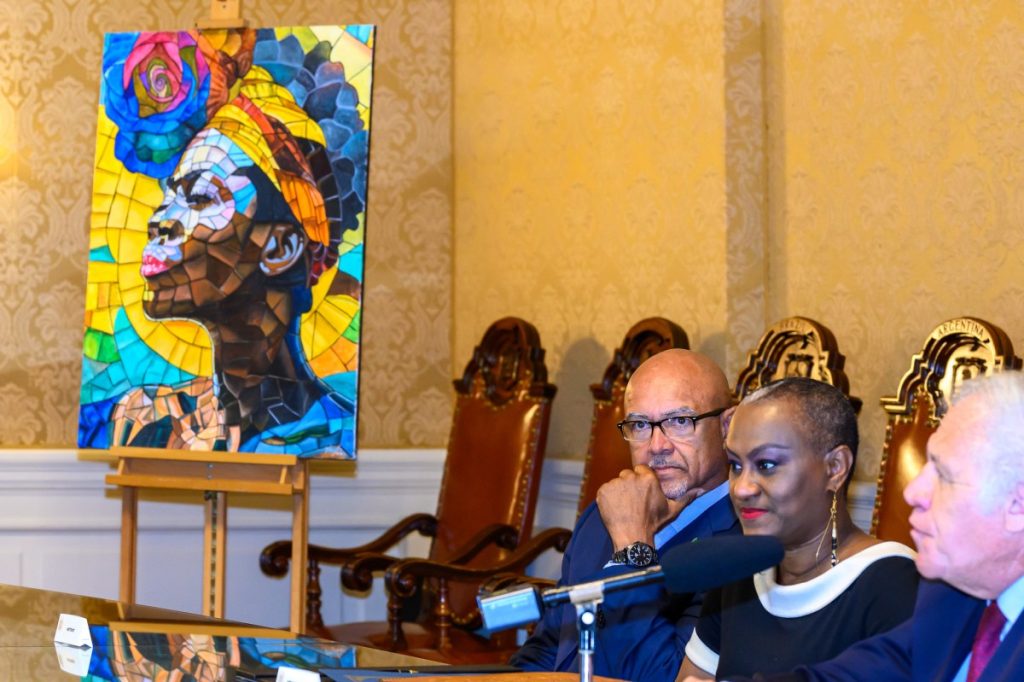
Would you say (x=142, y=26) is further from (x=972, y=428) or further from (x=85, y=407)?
(x=972, y=428)

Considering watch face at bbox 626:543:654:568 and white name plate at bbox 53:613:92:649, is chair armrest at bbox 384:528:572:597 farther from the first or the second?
white name plate at bbox 53:613:92:649

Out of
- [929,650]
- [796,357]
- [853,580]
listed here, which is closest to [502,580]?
[796,357]

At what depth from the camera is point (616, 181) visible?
16.6 ft

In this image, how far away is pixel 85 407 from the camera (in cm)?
470

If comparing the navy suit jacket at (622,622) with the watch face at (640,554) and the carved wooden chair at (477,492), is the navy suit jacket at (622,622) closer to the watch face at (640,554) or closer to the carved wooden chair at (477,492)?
the watch face at (640,554)

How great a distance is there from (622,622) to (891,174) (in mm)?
1702

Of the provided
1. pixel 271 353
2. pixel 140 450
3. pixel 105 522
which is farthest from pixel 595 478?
pixel 105 522

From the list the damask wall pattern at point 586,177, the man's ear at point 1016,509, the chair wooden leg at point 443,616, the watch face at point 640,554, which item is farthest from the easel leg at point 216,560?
the man's ear at point 1016,509

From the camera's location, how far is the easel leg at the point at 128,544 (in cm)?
460

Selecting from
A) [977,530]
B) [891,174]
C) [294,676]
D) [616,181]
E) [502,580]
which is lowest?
[502,580]

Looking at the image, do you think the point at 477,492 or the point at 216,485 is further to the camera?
the point at 477,492

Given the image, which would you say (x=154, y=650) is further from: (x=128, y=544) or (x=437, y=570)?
(x=128, y=544)

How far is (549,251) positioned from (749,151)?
3.64 ft

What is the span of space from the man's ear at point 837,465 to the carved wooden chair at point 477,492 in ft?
7.58
